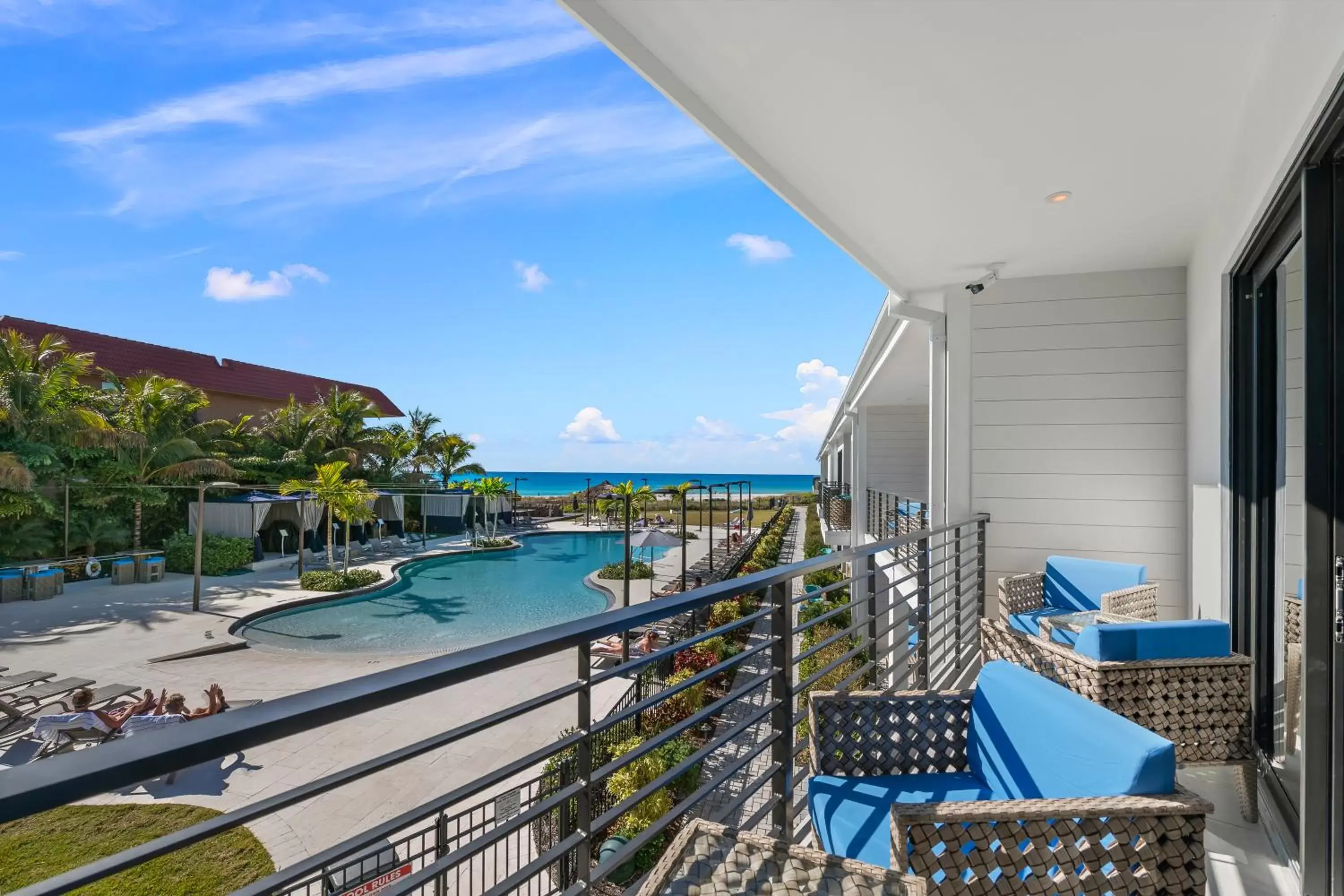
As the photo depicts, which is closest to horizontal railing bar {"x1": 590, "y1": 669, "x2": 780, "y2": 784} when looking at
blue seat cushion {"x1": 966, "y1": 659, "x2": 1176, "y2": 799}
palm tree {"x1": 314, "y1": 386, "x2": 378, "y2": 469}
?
blue seat cushion {"x1": 966, "y1": 659, "x2": 1176, "y2": 799}

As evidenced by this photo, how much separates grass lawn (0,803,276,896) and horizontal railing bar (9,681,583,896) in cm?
508

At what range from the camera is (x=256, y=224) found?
3688 cm

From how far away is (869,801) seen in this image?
183 centimetres

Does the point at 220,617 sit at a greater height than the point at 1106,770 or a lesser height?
lesser

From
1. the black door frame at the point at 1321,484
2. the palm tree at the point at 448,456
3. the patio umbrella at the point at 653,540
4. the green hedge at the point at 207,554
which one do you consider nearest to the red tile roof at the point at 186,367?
the palm tree at the point at 448,456

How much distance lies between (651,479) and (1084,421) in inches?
3029

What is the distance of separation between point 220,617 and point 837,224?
1364cm

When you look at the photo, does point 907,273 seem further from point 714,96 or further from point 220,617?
point 220,617

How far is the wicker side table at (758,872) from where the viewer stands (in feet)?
3.87

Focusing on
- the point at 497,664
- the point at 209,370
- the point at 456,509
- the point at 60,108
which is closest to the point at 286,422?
the point at 209,370

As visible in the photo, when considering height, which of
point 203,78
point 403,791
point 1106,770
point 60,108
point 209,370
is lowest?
point 403,791

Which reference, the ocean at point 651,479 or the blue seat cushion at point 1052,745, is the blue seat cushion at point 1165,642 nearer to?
the blue seat cushion at point 1052,745

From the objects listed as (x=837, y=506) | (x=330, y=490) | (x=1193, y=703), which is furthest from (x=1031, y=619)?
(x=330, y=490)

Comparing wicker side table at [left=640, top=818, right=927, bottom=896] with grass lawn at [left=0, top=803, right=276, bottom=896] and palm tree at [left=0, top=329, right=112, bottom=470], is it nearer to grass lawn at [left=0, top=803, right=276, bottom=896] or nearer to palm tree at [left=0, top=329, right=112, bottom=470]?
grass lawn at [left=0, top=803, right=276, bottom=896]
